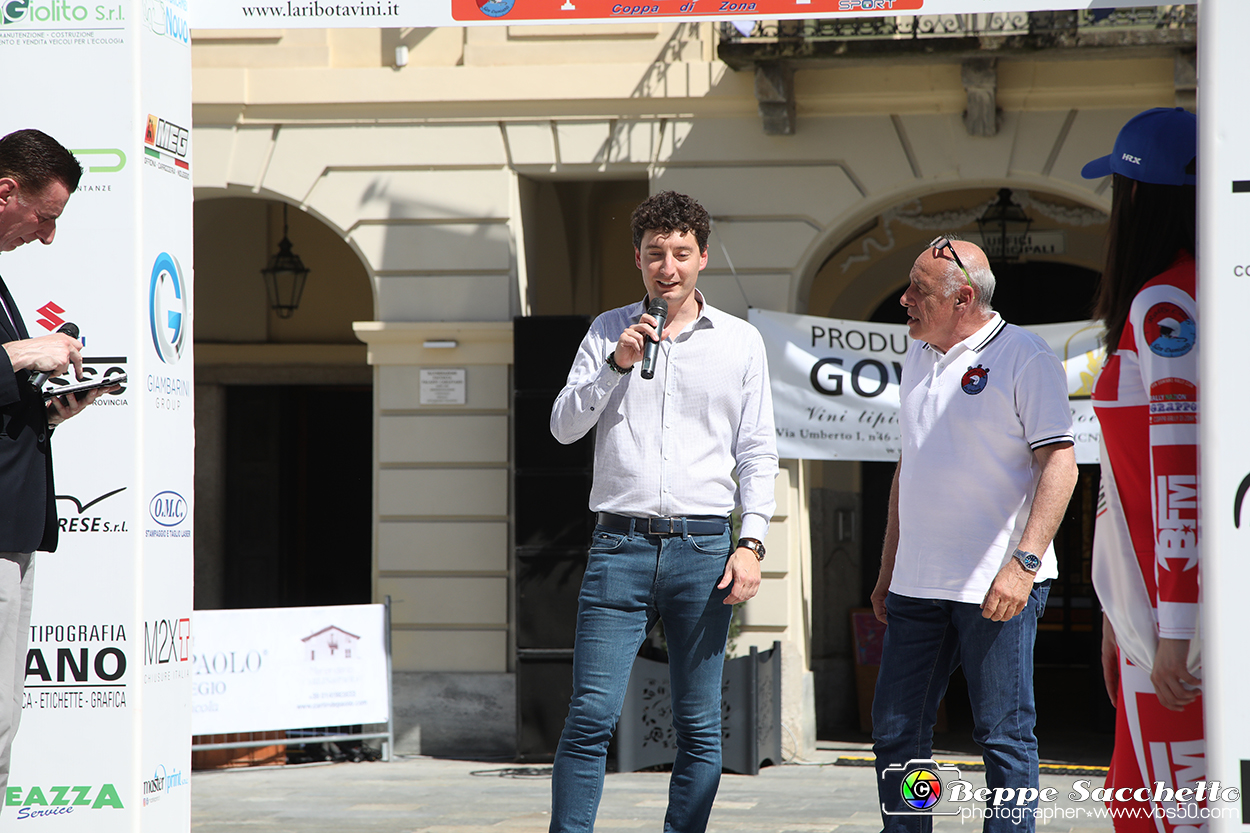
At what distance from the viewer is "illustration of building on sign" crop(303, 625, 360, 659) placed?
9.05 meters

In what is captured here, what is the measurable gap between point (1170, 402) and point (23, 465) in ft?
9.49

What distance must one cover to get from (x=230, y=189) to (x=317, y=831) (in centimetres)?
534

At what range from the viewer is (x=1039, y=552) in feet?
12.3

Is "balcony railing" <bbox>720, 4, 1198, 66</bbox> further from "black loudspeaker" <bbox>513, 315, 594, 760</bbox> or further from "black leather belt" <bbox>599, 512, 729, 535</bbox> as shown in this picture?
"black leather belt" <bbox>599, 512, 729, 535</bbox>

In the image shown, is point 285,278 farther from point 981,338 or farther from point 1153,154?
point 1153,154

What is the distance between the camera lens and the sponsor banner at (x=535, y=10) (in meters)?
4.21

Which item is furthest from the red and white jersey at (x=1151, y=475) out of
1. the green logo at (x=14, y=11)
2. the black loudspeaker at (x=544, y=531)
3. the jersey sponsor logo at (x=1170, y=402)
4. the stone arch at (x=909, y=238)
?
the stone arch at (x=909, y=238)

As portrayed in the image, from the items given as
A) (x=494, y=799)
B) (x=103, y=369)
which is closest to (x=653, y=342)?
(x=103, y=369)

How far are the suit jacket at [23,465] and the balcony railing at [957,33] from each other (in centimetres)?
609

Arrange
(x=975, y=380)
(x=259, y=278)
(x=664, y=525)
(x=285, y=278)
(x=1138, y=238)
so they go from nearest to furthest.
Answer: (x=1138, y=238)
(x=975, y=380)
(x=664, y=525)
(x=285, y=278)
(x=259, y=278)

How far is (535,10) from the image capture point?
4336 millimetres

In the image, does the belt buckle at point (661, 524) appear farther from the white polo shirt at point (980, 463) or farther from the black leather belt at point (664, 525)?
the white polo shirt at point (980, 463)

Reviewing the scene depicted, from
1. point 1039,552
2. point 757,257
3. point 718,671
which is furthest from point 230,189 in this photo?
point 1039,552

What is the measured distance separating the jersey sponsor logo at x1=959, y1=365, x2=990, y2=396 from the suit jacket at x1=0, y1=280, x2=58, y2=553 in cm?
254
